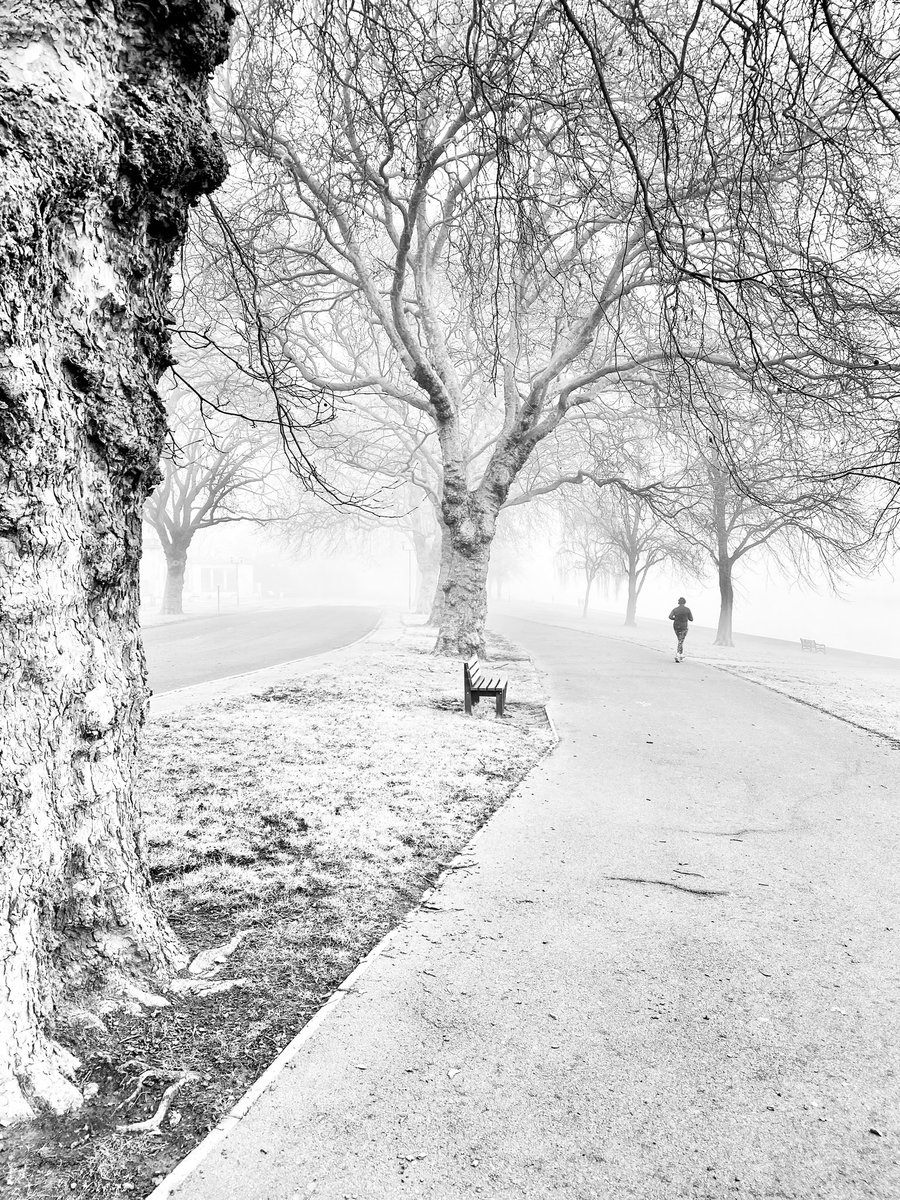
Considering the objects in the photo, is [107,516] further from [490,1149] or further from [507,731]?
[507,731]

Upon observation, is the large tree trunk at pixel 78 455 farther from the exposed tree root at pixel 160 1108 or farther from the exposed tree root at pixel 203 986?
the exposed tree root at pixel 160 1108

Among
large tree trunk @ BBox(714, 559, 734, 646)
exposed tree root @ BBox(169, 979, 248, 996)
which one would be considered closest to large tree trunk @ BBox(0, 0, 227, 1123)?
exposed tree root @ BBox(169, 979, 248, 996)

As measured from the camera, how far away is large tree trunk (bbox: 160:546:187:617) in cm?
2895

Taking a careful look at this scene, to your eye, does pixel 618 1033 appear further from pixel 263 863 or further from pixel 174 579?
pixel 174 579

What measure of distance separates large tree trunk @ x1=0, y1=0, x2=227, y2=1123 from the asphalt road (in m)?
8.62

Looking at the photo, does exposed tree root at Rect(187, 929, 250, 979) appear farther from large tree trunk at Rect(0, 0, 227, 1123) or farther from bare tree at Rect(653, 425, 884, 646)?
bare tree at Rect(653, 425, 884, 646)

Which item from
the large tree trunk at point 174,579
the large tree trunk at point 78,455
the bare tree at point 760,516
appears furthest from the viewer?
the large tree trunk at point 174,579

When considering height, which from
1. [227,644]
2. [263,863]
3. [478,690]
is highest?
[478,690]

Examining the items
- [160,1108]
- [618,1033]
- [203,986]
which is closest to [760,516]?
[618,1033]

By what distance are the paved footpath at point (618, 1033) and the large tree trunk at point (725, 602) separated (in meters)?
21.6

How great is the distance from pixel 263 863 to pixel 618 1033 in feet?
7.44

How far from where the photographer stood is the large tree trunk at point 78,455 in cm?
229

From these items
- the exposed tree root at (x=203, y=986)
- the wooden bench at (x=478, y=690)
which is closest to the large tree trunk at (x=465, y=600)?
the wooden bench at (x=478, y=690)

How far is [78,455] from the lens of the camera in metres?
2.54
